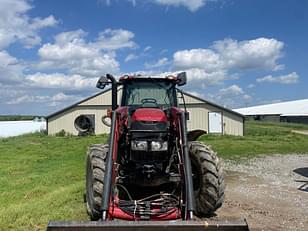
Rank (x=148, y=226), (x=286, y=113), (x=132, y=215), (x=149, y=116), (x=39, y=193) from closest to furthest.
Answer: (x=148, y=226), (x=132, y=215), (x=149, y=116), (x=39, y=193), (x=286, y=113)

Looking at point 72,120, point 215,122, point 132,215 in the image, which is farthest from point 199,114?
point 132,215

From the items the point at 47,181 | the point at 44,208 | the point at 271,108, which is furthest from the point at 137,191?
the point at 271,108

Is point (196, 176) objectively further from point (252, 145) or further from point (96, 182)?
point (252, 145)

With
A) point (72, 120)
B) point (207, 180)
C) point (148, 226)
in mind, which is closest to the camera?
point (148, 226)

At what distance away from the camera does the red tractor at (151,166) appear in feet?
16.4

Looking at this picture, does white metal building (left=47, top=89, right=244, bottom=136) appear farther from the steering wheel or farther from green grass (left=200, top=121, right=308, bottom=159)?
the steering wheel

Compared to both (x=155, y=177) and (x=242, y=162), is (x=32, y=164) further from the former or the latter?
(x=155, y=177)

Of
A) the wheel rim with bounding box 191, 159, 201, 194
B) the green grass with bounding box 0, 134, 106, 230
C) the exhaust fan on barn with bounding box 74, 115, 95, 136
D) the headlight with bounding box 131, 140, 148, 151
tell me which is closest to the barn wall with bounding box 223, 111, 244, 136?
the exhaust fan on barn with bounding box 74, 115, 95, 136

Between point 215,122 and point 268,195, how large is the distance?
20675 millimetres

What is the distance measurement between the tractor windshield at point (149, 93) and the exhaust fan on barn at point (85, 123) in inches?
909

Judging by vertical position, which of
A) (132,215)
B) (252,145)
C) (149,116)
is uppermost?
(149,116)

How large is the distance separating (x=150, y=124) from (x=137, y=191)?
1.24 metres

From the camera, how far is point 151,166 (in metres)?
5.44

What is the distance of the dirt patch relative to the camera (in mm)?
6426
